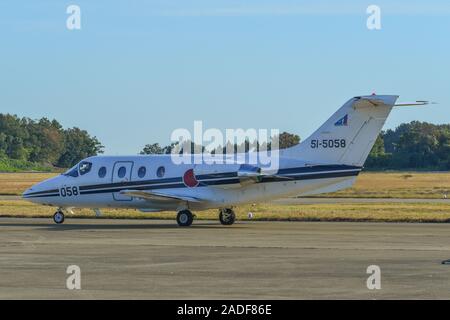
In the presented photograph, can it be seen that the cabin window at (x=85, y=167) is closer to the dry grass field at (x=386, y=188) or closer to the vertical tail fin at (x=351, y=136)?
the vertical tail fin at (x=351, y=136)

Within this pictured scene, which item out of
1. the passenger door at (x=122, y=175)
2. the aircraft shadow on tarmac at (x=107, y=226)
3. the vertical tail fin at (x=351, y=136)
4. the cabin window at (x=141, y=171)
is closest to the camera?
the vertical tail fin at (x=351, y=136)

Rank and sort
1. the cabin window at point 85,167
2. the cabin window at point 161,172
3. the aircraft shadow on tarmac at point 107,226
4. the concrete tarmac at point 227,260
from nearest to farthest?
1. the concrete tarmac at point 227,260
2. the aircraft shadow on tarmac at point 107,226
3. the cabin window at point 161,172
4. the cabin window at point 85,167

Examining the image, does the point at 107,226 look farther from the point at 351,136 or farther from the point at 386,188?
the point at 386,188

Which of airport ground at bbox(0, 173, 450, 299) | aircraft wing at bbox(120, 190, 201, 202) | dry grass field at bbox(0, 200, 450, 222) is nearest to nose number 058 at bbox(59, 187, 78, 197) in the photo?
airport ground at bbox(0, 173, 450, 299)

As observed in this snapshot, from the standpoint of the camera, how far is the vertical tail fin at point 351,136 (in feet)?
115

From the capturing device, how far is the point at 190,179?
1467 inches

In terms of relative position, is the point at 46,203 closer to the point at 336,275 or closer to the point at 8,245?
the point at 8,245

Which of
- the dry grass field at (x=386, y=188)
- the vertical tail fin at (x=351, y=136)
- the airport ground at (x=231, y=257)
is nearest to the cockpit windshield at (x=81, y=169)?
the airport ground at (x=231, y=257)

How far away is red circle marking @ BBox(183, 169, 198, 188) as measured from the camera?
3716cm

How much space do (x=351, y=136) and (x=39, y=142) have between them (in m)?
137

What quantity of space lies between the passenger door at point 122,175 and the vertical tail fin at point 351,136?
6988mm

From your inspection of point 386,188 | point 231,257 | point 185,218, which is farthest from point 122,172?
point 386,188
